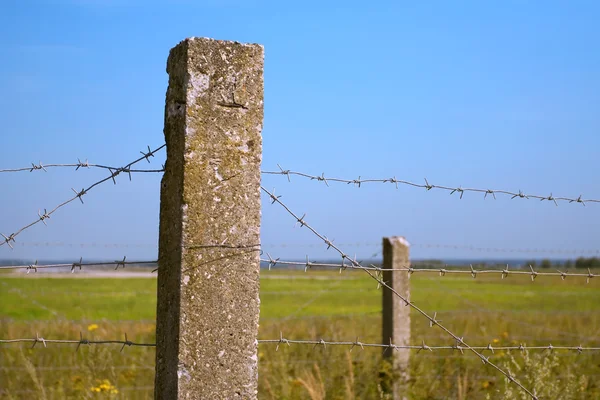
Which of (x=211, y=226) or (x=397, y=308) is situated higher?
(x=211, y=226)

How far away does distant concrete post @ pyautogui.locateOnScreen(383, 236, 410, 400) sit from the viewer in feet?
17.7

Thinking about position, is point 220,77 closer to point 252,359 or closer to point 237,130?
point 237,130

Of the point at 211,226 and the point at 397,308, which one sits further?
the point at 397,308

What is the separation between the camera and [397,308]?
18.0 ft

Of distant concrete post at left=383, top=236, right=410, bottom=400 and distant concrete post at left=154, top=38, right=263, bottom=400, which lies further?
distant concrete post at left=383, top=236, right=410, bottom=400

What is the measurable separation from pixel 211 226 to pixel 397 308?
11.2ft

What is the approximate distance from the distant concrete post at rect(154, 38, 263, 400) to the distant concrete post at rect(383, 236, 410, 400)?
3.10 m

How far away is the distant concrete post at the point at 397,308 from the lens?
541cm

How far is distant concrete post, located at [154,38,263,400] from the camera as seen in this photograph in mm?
2311

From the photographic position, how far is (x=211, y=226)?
235 cm

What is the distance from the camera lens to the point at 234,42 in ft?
7.95

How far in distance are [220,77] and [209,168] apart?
0.33 meters

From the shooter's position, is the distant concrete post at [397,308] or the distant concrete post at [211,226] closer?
the distant concrete post at [211,226]

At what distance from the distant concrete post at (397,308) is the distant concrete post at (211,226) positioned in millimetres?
3104
